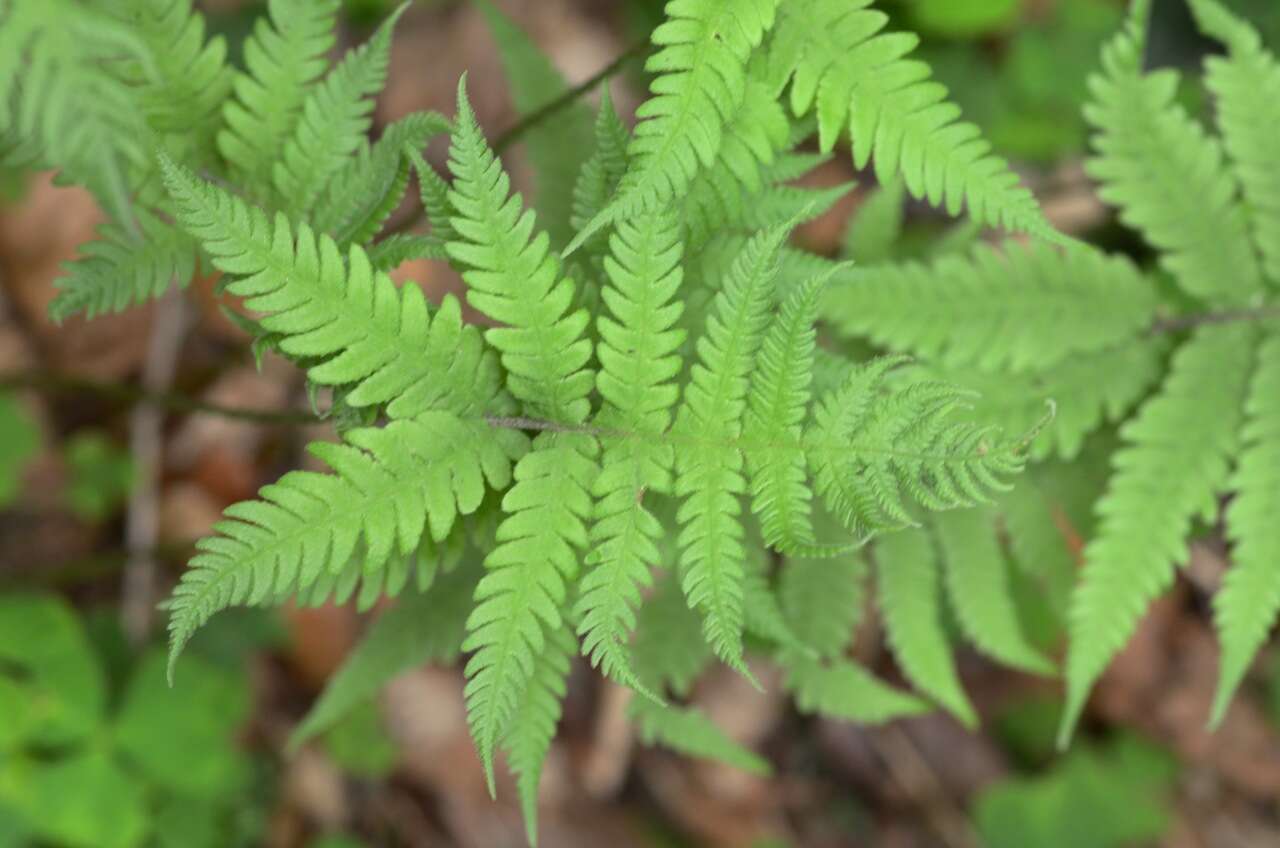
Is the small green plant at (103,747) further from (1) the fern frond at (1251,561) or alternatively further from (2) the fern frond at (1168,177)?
(2) the fern frond at (1168,177)

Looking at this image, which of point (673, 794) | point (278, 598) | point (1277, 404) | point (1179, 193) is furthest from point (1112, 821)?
point (278, 598)

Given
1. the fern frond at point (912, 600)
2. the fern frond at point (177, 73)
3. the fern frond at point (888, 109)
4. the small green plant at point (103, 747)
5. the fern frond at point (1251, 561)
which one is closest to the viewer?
the fern frond at point (888, 109)

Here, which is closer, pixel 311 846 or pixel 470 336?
pixel 470 336

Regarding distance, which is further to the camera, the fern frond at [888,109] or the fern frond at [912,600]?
the fern frond at [912,600]

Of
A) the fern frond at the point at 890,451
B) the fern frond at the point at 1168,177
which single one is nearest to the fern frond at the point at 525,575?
the fern frond at the point at 890,451

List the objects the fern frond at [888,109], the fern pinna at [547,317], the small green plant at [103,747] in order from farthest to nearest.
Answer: the small green plant at [103,747] → the fern frond at [888,109] → the fern pinna at [547,317]

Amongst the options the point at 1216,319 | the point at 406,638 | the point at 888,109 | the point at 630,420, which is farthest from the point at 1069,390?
the point at 406,638

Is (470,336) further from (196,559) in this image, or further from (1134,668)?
(1134,668)

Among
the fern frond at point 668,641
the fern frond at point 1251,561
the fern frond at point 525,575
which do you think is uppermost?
the fern frond at point 525,575
